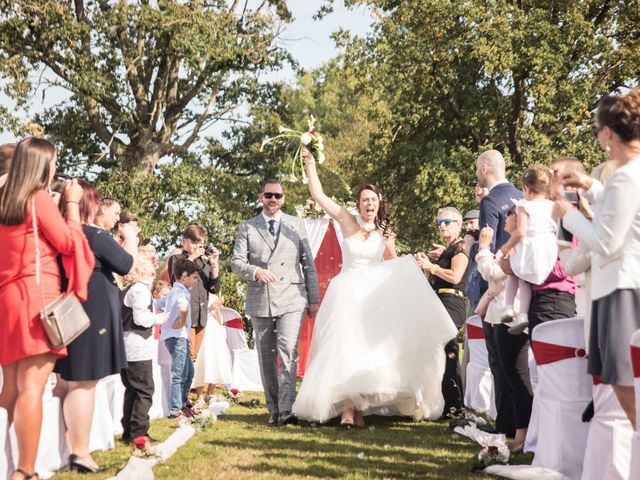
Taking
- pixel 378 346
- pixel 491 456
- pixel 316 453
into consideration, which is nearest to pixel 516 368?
pixel 491 456

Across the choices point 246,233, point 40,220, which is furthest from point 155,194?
point 40,220

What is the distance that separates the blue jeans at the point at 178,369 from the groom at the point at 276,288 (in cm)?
81

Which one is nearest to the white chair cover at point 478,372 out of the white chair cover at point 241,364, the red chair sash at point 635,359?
the red chair sash at point 635,359

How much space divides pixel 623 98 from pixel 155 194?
22.6 metres

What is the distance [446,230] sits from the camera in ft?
30.1

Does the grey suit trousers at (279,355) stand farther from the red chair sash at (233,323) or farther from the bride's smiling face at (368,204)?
the red chair sash at (233,323)

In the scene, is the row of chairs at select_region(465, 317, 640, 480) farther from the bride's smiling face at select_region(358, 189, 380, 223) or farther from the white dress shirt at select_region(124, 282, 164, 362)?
the bride's smiling face at select_region(358, 189, 380, 223)

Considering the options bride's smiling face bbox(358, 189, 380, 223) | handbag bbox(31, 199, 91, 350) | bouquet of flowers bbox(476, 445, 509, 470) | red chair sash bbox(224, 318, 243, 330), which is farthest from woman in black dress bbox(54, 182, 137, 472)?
red chair sash bbox(224, 318, 243, 330)

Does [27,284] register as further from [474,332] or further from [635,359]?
[474,332]

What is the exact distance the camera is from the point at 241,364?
547 inches

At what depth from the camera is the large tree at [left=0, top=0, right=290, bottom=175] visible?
2442cm

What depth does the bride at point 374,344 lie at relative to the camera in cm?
777

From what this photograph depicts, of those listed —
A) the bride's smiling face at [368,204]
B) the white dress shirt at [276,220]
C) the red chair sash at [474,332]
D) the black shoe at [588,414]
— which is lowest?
the black shoe at [588,414]

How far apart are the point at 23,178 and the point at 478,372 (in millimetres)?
5975
